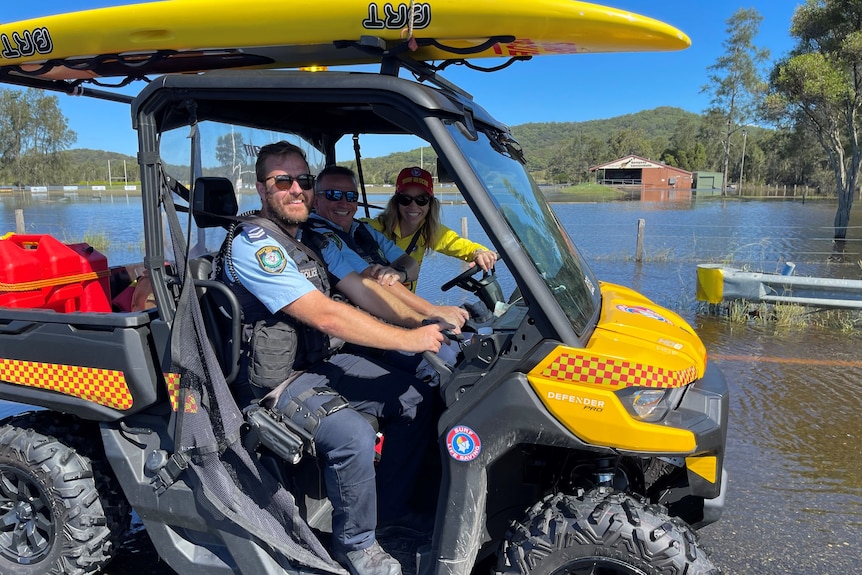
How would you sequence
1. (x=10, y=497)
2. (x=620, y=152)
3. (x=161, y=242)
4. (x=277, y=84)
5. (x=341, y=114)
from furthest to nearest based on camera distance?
(x=620, y=152), (x=341, y=114), (x=10, y=497), (x=161, y=242), (x=277, y=84)

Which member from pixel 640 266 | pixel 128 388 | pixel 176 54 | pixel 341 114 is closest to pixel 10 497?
pixel 128 388

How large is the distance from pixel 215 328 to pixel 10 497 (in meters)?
1.42

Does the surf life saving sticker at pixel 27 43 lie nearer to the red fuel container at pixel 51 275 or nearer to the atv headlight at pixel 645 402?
the red fuel container at pixel 51 275

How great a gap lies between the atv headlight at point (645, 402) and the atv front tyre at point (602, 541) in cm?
31

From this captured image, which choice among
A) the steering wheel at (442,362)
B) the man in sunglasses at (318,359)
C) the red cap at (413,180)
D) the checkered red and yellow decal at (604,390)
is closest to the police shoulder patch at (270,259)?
the man in sunglasses at (318,359)

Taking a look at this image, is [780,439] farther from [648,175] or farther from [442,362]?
[648,175]

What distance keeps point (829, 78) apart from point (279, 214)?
59.9ft

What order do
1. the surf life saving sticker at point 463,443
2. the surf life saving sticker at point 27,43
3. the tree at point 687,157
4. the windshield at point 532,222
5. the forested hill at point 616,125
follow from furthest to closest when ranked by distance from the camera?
the forested hill at point 616,125, the tree at point 687,157, the surf life saving sticker at point 27,43, the windshield at point 532,222, the surf life saving sticker at point 463,443

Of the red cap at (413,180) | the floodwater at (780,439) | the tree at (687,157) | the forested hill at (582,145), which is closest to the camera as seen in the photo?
the floodwater at (780,439)

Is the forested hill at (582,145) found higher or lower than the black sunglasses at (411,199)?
higher

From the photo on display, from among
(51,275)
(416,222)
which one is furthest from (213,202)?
(416,222)

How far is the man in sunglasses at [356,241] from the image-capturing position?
2965 millimetres

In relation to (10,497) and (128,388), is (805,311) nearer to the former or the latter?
(128,388)

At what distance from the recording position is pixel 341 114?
3.60m
